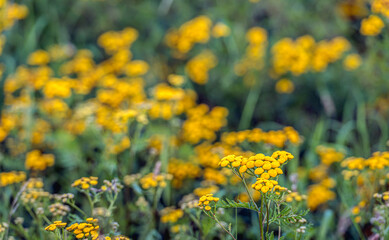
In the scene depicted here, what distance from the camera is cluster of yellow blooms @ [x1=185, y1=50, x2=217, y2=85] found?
4.34m

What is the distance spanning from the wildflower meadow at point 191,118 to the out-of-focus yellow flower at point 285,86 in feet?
0.05

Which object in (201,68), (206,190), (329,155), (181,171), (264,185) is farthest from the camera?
(201,68)

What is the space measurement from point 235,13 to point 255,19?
26cm

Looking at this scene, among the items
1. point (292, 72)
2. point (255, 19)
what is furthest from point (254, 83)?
point (255, 19)

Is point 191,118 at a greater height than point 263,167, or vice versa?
point 263,167

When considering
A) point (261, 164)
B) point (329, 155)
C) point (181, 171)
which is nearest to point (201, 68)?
point (181, 171)

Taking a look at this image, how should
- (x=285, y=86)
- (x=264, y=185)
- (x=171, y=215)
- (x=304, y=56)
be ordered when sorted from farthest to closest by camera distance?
(x=285, y=86)
(x=304, y=56)
(x=171, y=215)
(x=264, y=185)

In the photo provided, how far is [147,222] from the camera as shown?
2.59 m

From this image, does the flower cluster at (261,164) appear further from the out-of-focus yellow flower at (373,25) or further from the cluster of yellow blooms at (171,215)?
the out-of-focus yellow flower at (373,25)

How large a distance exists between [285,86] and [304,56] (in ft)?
1.11

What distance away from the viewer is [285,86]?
4215 mm

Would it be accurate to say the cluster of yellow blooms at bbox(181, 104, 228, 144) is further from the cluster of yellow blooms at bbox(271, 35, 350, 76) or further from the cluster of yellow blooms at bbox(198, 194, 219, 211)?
the cluster of yellow blooms at bbox(198, 194, 219, 211)

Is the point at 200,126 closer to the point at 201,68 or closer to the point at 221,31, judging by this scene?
the point at 201,68

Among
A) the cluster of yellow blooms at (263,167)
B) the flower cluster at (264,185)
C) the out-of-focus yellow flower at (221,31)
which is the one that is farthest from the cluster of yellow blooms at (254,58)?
the flower cluster at (264,185)
